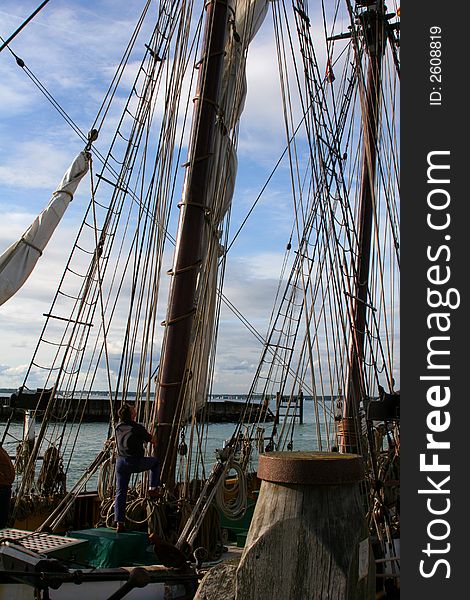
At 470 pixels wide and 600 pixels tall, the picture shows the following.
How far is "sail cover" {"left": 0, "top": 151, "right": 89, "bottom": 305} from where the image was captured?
324 inches

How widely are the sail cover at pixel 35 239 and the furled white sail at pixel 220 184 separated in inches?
89.6

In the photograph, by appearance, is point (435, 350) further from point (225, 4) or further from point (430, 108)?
point (225, 4)

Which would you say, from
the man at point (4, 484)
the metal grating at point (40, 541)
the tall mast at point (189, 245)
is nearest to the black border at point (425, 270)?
the metal grating at point (40, 541)

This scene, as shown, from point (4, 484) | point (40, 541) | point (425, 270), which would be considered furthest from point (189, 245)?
point (425, 270)

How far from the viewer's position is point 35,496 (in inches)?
336

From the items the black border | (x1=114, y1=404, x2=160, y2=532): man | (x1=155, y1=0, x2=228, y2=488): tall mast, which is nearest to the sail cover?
(x1=155, y1=0, x2=228, y2=488): tall mast

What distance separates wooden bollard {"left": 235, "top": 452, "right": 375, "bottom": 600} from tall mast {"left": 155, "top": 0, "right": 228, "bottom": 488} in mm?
4615

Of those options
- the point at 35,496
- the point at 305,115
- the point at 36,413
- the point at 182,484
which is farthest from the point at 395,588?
the point at 305,115

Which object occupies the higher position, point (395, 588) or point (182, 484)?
point (182, 484)

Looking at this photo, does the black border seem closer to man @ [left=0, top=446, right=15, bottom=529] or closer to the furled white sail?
man @ [left=0, top=446, right=15, bottom=529]

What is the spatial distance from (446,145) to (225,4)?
6303 millimetres

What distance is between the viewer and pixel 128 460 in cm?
664

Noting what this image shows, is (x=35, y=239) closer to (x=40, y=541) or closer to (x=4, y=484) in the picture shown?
(x=4, y=484)

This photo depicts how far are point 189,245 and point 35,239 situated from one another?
2240mm
